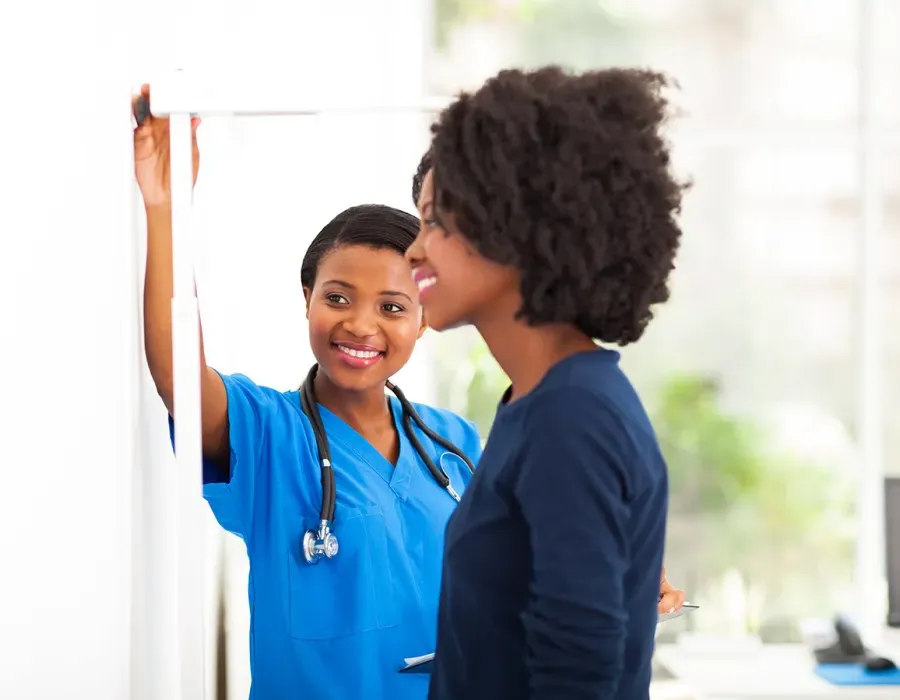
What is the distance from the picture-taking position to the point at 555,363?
810 millimetres

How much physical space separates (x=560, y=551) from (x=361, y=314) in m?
0.50

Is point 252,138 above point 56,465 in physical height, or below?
above

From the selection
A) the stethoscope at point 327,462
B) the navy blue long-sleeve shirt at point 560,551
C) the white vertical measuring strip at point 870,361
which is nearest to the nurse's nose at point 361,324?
the stethoscope at point 327,462

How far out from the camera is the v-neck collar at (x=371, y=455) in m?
1.21

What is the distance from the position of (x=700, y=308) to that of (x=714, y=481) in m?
0.43

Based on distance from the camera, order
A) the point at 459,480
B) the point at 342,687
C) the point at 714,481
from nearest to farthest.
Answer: the point at 342,687, the point at 459,480, the point at 714,481

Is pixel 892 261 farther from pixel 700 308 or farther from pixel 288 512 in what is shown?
pixel 288 512

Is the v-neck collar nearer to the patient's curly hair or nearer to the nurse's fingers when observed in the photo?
the nurse's fingers

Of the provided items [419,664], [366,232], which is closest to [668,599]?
[419,664]

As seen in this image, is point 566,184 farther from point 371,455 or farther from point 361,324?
point 371,455

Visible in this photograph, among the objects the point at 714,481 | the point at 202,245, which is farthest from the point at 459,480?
the point at 714,481

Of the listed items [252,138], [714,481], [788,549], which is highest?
[252,138]

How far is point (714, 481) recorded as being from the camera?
2633 mm

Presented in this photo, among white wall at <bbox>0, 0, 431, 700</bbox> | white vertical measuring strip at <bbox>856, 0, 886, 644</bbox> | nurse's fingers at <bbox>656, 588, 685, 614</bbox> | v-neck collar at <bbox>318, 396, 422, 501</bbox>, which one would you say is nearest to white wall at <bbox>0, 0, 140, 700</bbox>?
white wall at <bbox>0, 0, 431, 700</bbox>
